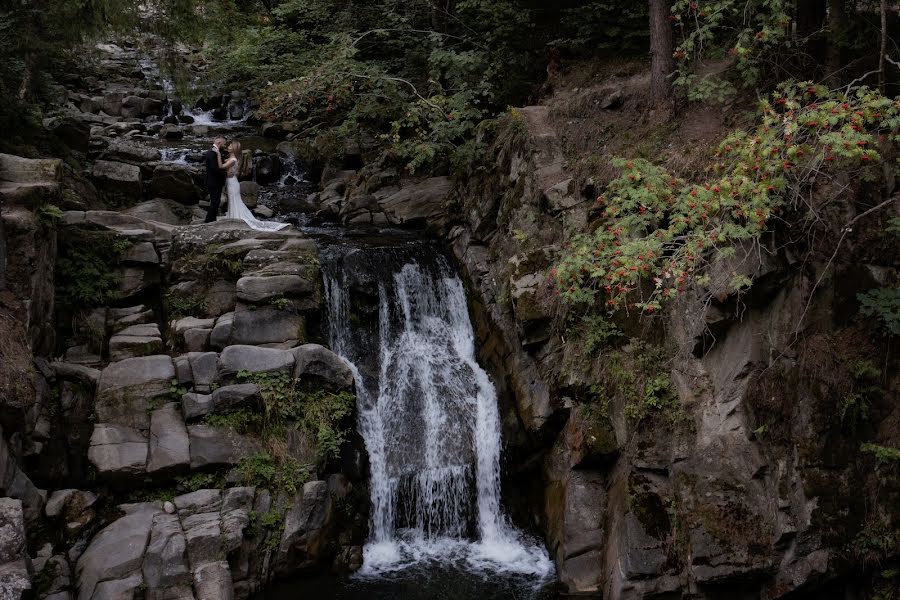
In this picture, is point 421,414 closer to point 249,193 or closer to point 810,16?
point 249,193

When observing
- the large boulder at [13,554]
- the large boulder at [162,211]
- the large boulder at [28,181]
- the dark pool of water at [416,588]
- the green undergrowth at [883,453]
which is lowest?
the dark pool of water at [416,588]

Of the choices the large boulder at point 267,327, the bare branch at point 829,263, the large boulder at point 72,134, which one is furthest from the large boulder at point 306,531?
the large boulder at point 72,134

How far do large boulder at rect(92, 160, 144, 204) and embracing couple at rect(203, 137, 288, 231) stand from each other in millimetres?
1905

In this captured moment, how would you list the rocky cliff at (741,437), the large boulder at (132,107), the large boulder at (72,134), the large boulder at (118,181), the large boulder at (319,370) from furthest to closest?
1. the large boulder at (132,107)
2. the large boulder at (72,134)
3. the large boulder at (118,181)
4. the large boulder at (319,370)
5. the rocky cliff at (741,437)

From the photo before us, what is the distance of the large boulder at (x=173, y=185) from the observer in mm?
13086

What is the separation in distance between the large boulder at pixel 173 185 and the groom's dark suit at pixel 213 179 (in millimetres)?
1590

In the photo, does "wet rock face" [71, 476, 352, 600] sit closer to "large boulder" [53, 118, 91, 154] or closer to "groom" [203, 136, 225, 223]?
"groom" [203, 136, 225, 223]

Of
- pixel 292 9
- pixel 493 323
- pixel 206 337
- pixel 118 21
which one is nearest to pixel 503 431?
pixel 493 323

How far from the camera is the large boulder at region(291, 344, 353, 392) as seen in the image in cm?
→ 951

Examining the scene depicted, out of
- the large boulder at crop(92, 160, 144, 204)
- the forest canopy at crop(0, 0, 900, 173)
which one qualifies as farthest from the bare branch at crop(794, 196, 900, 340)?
the large boulder at crop(92, 160, 144, 204)

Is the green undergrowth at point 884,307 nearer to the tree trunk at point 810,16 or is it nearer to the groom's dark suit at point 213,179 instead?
the tree trunk at point 810,16

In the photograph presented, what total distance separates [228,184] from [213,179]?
0.89 ft

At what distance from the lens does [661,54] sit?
33.6ft

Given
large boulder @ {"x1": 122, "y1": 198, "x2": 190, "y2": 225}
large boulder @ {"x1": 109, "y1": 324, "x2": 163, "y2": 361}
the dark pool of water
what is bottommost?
the dark pool of water
